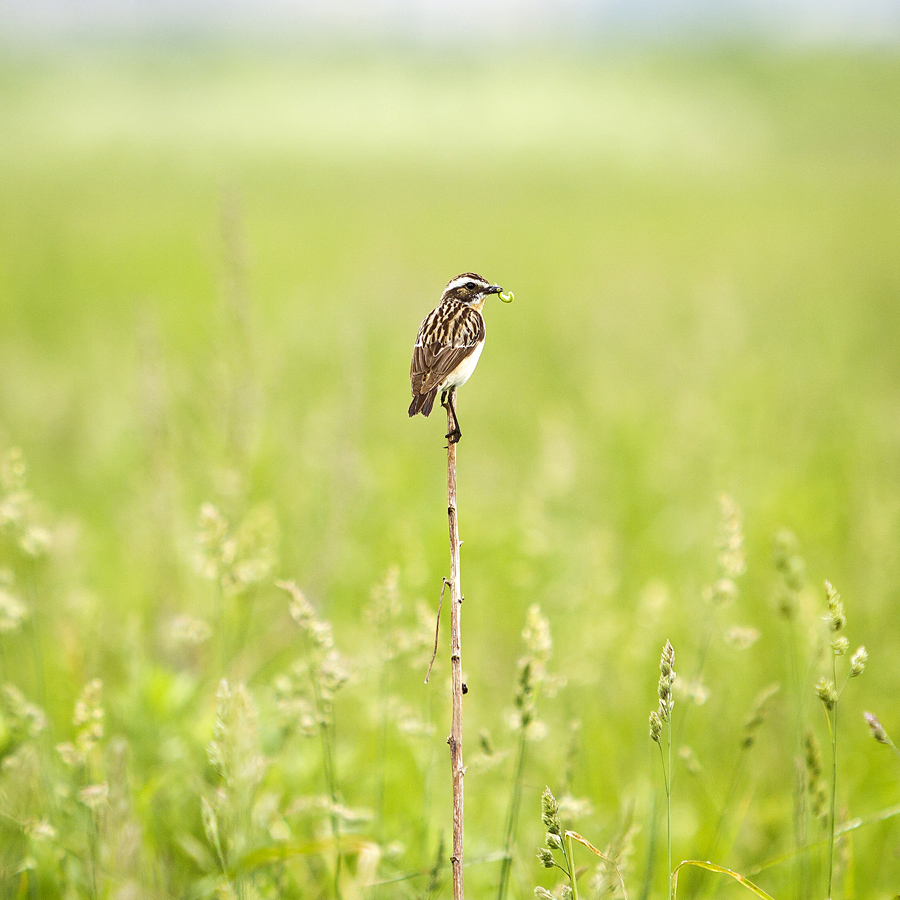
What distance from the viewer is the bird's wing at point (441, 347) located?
2.00 metres

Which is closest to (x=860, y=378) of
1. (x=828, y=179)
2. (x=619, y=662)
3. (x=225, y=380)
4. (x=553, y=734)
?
(x=619, y=662)

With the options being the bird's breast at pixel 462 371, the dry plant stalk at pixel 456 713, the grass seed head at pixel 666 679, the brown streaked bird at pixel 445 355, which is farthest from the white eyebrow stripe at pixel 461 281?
the grass seed head at pixel 666 679

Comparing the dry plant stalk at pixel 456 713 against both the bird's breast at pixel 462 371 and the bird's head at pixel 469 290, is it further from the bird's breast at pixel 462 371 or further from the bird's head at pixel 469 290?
the bird's head at pixel 469 290

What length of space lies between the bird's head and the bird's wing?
0.10 meters

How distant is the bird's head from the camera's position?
215 cm

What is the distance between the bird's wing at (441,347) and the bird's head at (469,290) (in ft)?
0.34

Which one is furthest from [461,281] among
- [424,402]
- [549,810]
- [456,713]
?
[549,810]

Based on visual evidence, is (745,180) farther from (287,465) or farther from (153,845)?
Result: (153,845)

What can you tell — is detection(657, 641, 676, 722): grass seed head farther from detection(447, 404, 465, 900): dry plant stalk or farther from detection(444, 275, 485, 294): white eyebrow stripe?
detection(444, 275, 485, 294): white eyebrow stripe

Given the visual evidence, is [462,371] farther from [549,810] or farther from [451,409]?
[549,810]

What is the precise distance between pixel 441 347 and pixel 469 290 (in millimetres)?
250

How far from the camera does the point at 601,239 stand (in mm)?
25891

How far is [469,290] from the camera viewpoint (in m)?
2.17

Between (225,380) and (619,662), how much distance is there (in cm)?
252
